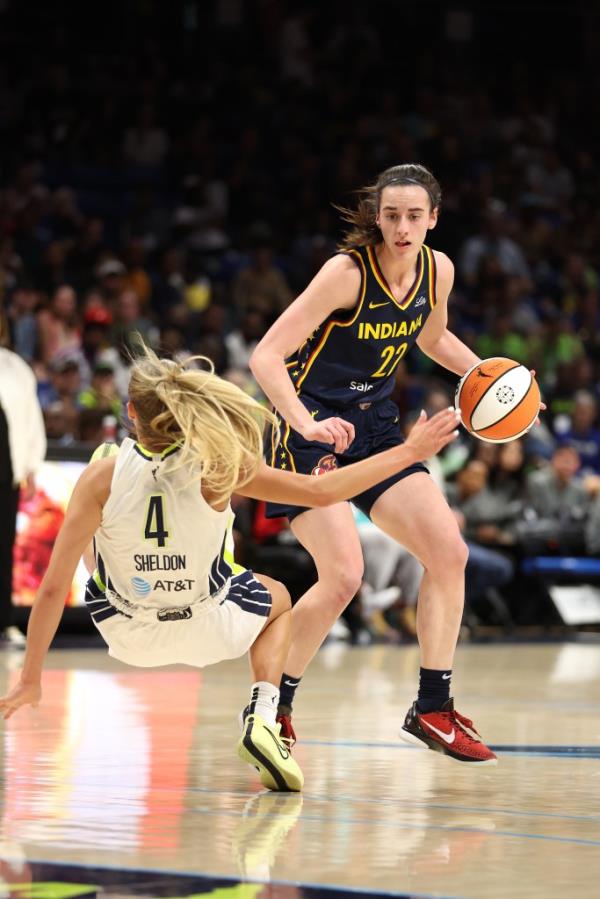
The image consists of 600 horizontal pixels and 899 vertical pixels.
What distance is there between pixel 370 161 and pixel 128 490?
45.1 ft

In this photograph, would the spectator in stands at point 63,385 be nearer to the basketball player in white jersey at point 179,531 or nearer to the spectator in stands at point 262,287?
the spectator in stands at point 262,287

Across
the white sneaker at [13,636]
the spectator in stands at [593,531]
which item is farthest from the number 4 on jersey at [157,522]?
the spectator in stands at [593,531]

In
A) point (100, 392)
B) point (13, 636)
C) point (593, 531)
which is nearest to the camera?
point (13, 636)

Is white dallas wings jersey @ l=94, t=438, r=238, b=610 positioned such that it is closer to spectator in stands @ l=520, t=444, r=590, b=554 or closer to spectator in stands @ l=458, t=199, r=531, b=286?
spectator in stands @ l=520, t=444, r=590, b=554

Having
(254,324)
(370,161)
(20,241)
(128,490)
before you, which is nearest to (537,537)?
(254,324)

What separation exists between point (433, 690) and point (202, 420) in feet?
4.88

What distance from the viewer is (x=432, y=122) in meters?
19.0

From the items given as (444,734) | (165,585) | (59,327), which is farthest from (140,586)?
(59,327)

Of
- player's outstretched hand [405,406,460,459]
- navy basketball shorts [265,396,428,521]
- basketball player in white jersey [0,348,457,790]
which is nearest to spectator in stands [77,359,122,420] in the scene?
navy basketball shorts [265,396,428,521]

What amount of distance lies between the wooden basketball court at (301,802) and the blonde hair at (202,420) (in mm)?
859

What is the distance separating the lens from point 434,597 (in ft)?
17.2

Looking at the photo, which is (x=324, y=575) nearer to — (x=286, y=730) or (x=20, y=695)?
(x=286, y=730)

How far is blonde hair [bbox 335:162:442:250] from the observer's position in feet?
17.5

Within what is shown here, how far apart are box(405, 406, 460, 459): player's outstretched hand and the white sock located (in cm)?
93
